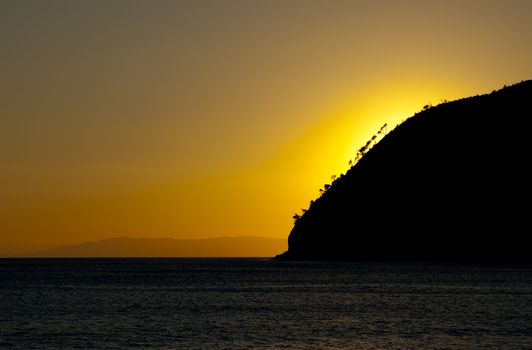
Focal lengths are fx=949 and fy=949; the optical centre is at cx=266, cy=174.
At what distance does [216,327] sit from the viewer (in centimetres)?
8419

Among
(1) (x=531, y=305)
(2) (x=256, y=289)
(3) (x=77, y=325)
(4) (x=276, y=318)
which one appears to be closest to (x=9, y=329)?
(3) (x=77, y=325)

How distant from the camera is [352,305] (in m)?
109

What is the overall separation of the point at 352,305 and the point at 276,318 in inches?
741

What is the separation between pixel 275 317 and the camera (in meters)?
93.4

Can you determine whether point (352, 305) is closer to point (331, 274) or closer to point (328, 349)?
point (328, 349)

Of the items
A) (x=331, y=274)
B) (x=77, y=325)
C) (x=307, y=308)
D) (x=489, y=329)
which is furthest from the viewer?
(x=331, y=274)

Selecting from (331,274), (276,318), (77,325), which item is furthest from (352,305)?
(331,274)

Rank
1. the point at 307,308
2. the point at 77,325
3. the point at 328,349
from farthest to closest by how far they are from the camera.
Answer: the point at 307,308
the point at 77,325
the point at 328,349

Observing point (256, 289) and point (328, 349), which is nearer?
point (328, 349)

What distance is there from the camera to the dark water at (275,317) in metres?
72.7

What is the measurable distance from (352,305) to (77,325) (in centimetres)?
3530

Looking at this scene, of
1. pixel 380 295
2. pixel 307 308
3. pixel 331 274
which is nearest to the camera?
pixel 307 308

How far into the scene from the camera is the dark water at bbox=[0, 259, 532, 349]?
238 ft

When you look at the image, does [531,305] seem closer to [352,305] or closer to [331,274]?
[352,305]
